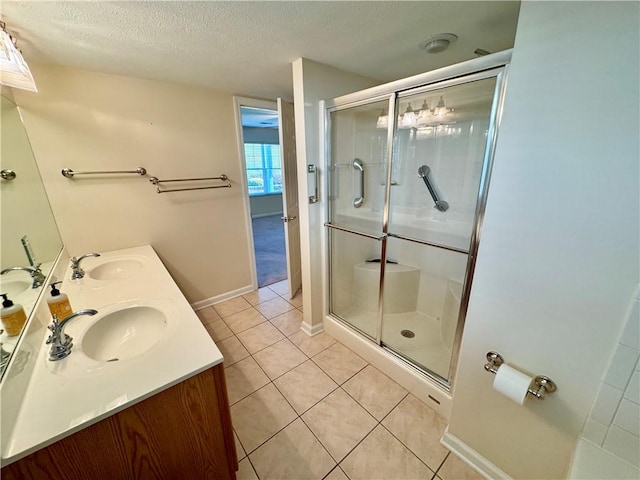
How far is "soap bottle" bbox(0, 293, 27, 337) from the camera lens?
2.84ft

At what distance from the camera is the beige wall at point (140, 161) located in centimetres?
171

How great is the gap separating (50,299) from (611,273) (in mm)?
2069

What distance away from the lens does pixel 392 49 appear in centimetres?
154

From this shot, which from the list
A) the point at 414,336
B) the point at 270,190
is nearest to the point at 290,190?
the point at 414,336

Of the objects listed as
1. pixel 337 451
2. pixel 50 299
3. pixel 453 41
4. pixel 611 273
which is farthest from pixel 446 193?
pixel 50 299

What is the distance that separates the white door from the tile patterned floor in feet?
2.48

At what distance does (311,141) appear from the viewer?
5.97ft

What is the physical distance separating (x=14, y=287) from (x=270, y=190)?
21.6 ft

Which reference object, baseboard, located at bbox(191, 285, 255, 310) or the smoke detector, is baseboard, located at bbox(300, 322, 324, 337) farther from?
the smoke detector

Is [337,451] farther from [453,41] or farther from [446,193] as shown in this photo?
[453,41]

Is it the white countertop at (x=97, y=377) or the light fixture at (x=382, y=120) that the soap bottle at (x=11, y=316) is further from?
the light fixture at (x=382, y=120)

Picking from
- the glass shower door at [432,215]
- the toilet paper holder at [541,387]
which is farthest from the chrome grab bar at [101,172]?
the toilet paper holder at [541,387]

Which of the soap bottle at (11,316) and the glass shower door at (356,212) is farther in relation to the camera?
the glass shower door at (356,212)

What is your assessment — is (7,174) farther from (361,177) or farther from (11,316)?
(361,177)
